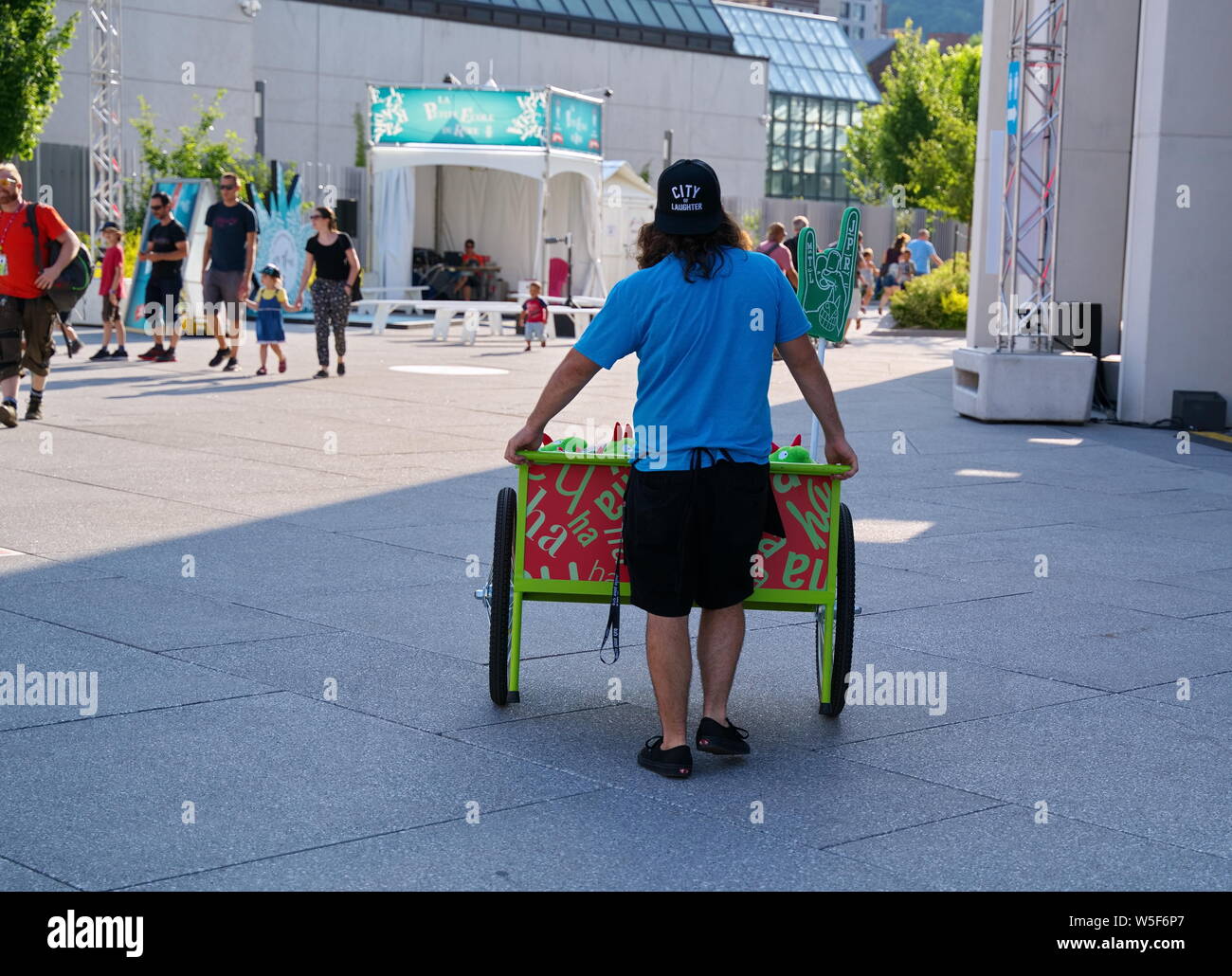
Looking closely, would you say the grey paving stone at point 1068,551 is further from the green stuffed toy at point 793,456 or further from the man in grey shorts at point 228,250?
the man in grey shorts at point 228,250

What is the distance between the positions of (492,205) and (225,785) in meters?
34.4

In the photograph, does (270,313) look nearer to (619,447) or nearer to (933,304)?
(619,447)

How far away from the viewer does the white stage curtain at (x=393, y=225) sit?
105ft

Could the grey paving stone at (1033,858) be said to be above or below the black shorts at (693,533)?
below

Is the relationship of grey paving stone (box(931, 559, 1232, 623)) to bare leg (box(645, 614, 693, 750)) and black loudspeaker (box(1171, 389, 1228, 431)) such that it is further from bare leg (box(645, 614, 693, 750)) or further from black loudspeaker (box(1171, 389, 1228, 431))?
black loudspeaker (box(1171, 389, 1228, 431))

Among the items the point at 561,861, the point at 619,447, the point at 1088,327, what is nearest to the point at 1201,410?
the point at 1088,327

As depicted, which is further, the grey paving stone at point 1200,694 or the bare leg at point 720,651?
the grey paving stone at point 1200,694

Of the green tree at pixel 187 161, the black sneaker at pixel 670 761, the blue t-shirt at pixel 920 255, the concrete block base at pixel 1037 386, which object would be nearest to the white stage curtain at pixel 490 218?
the green tree at pixel 187 161

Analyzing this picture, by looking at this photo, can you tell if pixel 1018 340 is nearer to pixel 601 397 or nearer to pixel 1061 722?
pixel 601 397

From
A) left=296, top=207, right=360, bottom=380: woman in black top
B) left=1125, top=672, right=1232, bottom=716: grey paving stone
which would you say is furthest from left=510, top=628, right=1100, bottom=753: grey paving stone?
left=296, top=207, right=360, bottom=380: woman in black top

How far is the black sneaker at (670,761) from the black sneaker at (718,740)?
0.09m

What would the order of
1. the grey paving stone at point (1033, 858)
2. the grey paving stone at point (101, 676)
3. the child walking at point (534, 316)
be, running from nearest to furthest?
the grey paving stone at point (1033, 858) → the grey paving stone at point (101, 676) → the child walking at point (534, 316)

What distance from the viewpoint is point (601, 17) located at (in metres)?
50.2

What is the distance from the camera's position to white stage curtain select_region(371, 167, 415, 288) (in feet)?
105
